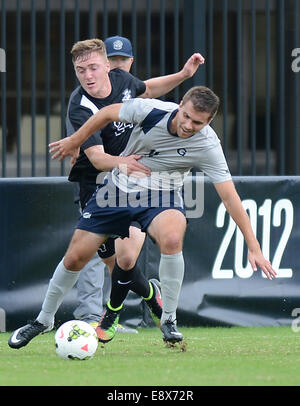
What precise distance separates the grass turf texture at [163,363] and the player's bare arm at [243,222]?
1.81 ft

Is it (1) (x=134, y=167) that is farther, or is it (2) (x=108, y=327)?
(2) (x=108, y=327)

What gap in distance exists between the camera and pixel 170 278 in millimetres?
6660

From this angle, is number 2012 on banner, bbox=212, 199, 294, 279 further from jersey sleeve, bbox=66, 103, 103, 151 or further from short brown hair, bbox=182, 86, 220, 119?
short brown hair, bbox=182, 86, 220, 119

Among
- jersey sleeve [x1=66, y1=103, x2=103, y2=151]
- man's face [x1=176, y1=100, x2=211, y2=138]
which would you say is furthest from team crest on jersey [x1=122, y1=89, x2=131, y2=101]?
man's face [x1=176, y1=100, x2=211, y2=138]

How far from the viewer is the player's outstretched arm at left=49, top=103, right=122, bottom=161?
21.9 feet

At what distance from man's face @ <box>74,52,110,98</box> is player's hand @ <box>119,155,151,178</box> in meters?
0.68

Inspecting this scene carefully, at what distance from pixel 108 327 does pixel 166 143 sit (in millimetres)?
1343

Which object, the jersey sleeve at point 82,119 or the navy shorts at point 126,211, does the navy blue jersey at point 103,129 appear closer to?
the jersey sleeve at point 82,119

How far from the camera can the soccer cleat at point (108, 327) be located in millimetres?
7223

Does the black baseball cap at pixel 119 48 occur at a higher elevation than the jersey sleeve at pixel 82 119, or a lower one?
higher

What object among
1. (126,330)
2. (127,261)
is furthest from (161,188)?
(126,330)

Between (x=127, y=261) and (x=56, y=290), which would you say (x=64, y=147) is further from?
(x=127, y=261)

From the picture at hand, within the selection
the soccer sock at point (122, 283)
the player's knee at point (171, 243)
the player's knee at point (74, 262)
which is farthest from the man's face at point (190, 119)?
the soccer sock at point (122, 283)
